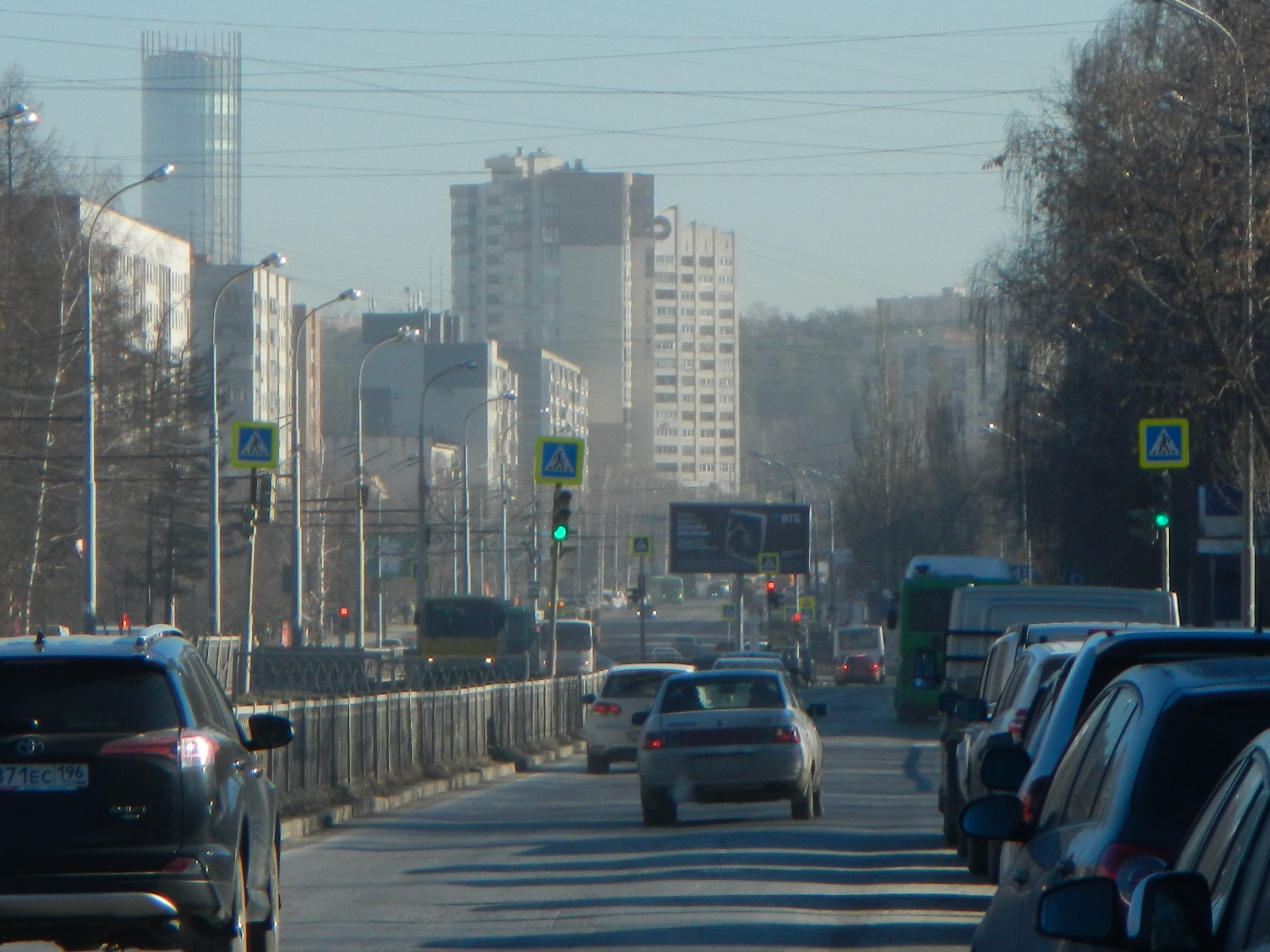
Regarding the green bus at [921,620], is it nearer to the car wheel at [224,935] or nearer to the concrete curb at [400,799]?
the concrete curb at [400,799]

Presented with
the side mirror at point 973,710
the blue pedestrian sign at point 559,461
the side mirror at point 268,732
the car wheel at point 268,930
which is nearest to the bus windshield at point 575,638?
the blue pedestrian sign at point 559,461

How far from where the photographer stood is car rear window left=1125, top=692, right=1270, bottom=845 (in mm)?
4406

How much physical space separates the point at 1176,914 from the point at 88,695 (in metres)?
5.44

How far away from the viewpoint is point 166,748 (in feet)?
24.2

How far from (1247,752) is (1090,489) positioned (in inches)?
1462

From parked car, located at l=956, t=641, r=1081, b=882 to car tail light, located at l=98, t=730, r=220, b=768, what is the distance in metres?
4.16

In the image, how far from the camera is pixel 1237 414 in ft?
78.1

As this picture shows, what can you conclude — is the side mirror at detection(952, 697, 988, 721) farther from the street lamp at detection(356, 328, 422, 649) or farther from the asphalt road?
the street lamp at detection(356, 328, 422, 649)

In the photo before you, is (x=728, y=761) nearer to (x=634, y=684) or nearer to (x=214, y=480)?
(x=634, y=684)

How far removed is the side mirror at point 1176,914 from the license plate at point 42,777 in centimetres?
519

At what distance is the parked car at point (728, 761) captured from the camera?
16828 millimetres

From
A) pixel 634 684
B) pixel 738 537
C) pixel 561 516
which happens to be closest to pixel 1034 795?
pixel 634 684

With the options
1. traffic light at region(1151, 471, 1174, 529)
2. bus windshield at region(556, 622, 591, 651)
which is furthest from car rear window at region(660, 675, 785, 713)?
bus windshield at region(556, 622, 591, 651)

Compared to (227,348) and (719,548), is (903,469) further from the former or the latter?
(227,348)
